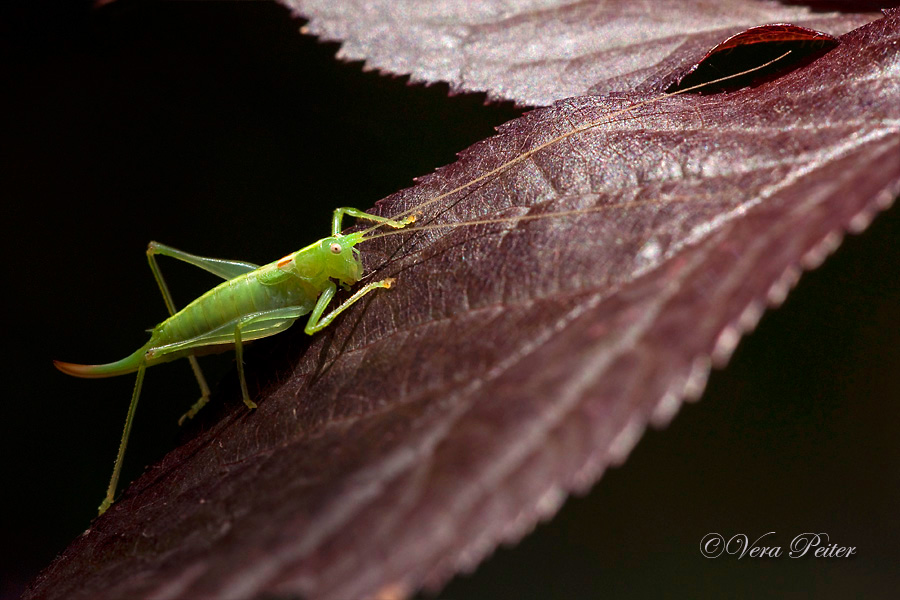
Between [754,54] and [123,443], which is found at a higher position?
[754,54]

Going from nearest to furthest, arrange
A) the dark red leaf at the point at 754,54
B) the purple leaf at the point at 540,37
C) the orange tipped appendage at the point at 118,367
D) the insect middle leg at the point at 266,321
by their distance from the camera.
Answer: the dark red leaf at the point at 754,54
the purple leaf at the point at 540,37
the insect middle leg at the point at 266,321
the orange tipped appendage at the point at 118,367

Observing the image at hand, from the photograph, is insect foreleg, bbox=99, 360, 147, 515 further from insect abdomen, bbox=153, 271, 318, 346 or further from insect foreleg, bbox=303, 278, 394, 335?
insect foreleg, bbox=303, 278, 394, 335

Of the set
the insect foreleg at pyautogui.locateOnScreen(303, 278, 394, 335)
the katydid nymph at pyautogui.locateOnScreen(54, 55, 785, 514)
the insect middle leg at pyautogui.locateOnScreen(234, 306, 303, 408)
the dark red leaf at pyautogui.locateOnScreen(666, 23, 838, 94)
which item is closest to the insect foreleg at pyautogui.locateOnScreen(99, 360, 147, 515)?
the katydid nymph at pyautogui.locateOnScreen(54, 55, 785, 514)

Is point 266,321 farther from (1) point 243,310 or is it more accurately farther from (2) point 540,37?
(2) point 540,37

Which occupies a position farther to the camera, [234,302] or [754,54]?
[234,302]

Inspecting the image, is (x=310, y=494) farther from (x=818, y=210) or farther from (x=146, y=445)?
(x=146, y=445)

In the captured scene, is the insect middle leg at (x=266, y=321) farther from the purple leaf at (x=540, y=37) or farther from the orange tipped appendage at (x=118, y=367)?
the purple leaf at (x=540, y=37)

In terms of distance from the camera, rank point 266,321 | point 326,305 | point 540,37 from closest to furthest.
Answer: point 540,37
point 326,305
point 266,321

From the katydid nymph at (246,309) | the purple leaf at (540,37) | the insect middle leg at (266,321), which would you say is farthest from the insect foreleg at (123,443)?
the purple leaf at (540,37)

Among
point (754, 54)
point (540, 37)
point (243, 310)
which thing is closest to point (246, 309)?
point (243, 310)
